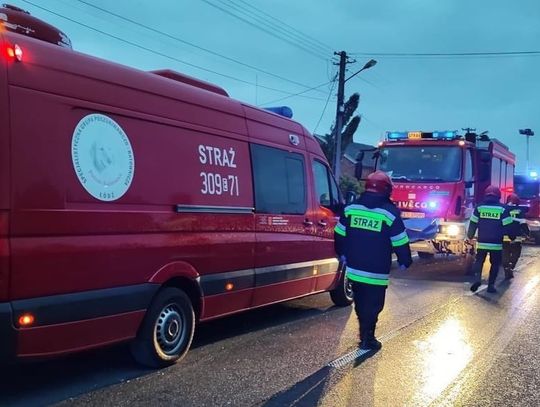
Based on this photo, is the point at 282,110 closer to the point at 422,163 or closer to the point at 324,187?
the point at 324,187

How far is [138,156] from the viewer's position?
5.18 m

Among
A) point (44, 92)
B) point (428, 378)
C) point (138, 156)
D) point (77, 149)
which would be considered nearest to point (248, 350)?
point (428, 378)

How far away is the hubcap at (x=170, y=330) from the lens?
5414 millimetres

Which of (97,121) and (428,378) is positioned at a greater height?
(97,121)

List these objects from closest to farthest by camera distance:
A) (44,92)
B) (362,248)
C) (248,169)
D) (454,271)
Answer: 1. (44,92)
2. (362,248)
3. (248,169)
4. (454,271)

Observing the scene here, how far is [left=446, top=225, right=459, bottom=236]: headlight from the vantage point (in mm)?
13047

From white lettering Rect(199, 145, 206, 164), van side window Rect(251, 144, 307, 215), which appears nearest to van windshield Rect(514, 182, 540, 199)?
van side window Rect(251, 144, 307, 215)

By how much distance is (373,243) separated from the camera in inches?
233

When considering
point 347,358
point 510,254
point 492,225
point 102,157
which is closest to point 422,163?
point 510,254

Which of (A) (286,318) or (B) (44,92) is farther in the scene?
(A) (286,318)

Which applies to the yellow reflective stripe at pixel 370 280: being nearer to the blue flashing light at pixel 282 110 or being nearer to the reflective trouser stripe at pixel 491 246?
the blue flashing light at pixel 282 110

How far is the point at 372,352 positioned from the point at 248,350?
124 centimetres

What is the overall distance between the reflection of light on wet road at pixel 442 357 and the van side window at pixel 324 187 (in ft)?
7.13

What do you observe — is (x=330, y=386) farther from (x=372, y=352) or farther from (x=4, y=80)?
(x=4, y=80)
